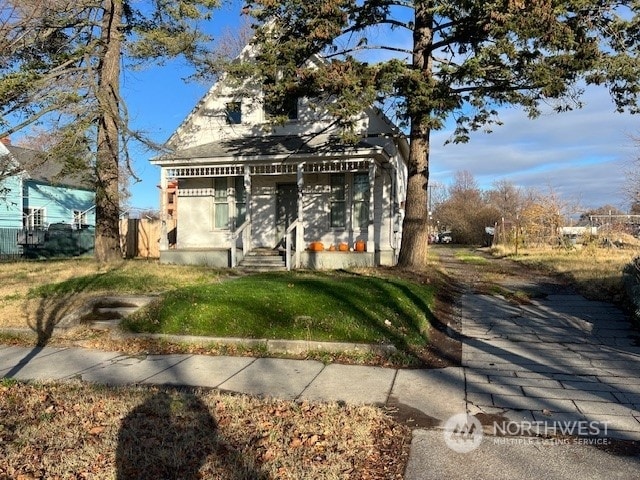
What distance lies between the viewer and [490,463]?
12.6ft

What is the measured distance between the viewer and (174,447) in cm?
393

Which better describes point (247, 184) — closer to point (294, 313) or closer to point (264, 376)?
point (294, 313)

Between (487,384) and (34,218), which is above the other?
(34,218)

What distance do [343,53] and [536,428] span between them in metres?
11.8

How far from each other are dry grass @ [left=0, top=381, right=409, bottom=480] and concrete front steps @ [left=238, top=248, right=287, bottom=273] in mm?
10110

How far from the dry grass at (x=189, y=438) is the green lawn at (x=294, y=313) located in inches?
101

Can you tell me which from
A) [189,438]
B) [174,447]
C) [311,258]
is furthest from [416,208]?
[174,447]

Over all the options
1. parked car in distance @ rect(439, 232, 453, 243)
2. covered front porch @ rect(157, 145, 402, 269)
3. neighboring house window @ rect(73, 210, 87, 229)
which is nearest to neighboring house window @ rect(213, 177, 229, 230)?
covered front porch @ rect(157, 145, 402, 269)

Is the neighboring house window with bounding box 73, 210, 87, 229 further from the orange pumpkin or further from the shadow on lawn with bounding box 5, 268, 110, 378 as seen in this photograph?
the shadow on lawn with bounding box 5, 268, 110, 378

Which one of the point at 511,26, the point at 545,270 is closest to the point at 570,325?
the point at 511,26

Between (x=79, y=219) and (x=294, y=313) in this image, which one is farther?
(x=79, y=219)

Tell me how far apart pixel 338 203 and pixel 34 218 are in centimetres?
2053

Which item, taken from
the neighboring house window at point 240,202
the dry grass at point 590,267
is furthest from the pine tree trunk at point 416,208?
Result: the neighboring house window at point 240,202

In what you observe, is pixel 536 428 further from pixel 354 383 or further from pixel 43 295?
pixel 43 295
